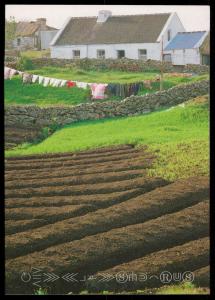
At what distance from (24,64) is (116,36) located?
164 centimetres

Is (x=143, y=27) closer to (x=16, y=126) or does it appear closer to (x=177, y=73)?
(x=177, y=73)

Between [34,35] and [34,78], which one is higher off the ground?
[34,35]

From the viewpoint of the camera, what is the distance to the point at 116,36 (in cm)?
1054

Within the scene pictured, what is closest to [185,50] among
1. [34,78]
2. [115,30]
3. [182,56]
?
[182,56]

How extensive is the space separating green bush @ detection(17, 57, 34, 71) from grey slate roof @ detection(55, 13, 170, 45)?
59 centimetres

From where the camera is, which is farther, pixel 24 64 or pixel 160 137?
pixel 24 64

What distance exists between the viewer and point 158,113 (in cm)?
1031

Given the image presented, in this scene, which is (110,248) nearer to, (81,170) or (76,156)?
(81,170)

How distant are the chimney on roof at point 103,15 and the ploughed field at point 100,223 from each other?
2.08 m

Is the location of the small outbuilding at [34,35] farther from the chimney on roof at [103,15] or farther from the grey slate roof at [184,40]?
the grey slate roof at [184,40]

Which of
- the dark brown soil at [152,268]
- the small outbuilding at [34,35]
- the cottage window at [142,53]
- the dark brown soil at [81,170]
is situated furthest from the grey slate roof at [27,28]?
the dark brown soil at [152,268]

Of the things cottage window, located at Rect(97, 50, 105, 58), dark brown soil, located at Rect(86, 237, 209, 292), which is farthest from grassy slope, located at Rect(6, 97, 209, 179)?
dark brown soil, located at Rect(86, 237, 209, 292)

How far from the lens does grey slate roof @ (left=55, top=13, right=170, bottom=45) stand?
9984 mm

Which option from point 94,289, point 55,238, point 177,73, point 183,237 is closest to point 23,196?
point 55,238
